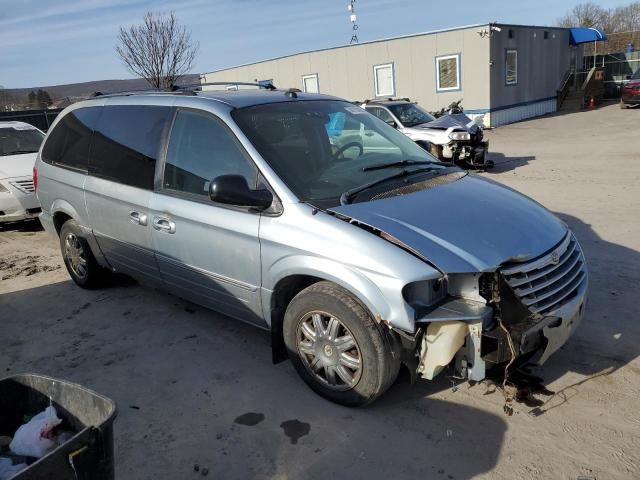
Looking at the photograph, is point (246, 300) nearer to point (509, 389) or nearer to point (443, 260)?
point (443, 260)

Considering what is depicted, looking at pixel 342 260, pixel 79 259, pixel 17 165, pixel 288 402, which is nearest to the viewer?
pixel 342 260

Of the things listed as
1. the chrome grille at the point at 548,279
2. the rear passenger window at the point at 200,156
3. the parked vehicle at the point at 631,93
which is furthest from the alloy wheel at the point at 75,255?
the parked vehicle at the point at 631,93

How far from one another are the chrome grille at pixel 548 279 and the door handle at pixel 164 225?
2.47 metres

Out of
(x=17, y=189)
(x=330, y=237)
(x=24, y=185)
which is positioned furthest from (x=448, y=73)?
(x=330, y=237)

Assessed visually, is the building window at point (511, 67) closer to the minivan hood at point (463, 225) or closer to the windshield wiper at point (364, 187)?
the windshield wiper at point (364, 187)

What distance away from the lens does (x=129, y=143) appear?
4672mm

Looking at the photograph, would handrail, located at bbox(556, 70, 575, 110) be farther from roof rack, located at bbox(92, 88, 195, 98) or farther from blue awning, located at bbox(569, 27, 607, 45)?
roof rack, located at bbox(92, 88, 195, 98)

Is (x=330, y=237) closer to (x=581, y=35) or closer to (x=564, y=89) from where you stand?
(x=564, y=89)

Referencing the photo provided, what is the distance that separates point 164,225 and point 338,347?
5.96 feet

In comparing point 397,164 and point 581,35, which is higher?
point 581,35

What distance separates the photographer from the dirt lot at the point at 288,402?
9.53ft

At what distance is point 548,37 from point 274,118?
26.0 m

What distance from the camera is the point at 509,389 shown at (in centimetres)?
324

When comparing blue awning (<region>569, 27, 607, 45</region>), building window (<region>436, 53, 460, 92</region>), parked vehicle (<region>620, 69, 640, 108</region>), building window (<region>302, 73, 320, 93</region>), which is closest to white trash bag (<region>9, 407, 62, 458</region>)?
building window (<region>436, 53, 460, 92</region>)
